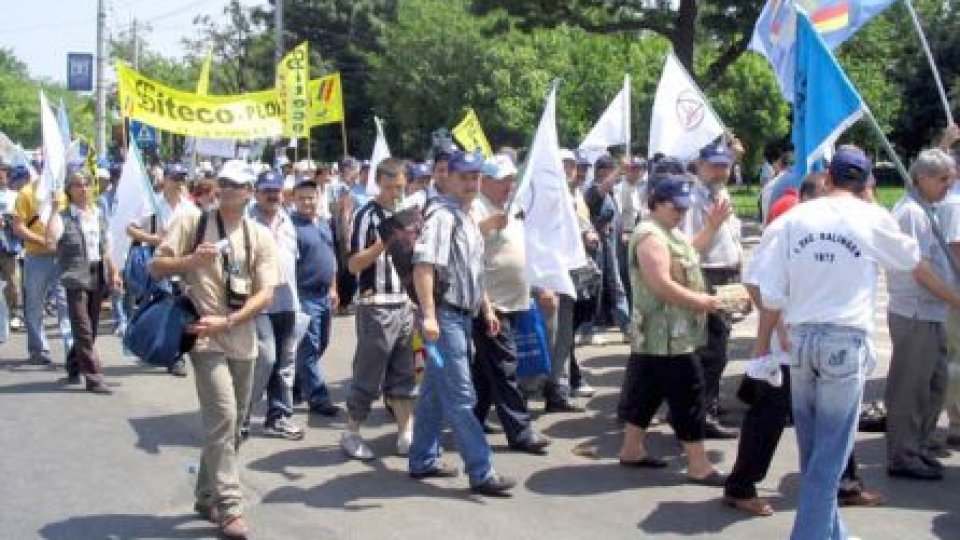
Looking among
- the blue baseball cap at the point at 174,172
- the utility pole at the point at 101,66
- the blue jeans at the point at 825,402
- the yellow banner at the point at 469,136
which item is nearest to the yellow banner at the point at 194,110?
the blue baseball cap at the point at 174,172

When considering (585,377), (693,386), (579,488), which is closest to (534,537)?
(579,488)

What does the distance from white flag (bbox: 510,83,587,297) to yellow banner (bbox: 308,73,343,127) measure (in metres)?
10.6

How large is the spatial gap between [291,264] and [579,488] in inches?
109

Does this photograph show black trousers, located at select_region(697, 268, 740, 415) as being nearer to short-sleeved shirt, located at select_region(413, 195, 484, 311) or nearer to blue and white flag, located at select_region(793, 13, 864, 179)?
blue and white flag, located at select_region(793, 13, 864, 179)

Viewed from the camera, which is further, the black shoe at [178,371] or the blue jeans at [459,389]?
the black shoe at [178,371]

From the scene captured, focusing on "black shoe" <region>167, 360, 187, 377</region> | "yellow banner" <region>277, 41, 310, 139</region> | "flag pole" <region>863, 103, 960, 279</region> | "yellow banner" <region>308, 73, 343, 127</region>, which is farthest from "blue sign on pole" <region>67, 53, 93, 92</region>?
"flag pole" <region>863, 103, 960, 279</region>

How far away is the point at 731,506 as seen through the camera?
21.3 ft

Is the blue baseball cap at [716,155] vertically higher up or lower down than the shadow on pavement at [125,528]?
higher up

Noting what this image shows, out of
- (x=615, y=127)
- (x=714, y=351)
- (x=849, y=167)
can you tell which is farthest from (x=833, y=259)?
(x=615, y=127)

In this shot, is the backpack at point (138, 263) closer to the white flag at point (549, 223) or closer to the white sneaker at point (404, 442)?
the white sneaker at point (404, 442)

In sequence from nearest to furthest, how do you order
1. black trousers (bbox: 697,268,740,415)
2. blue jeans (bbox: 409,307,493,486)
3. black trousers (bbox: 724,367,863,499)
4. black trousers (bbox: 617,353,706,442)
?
black trousers (bbox: 724,367,863,499) < blue jeans (bbox: 409,307,493,486) < black trousers (bbox: 617,353,706,442) < black trousers (bbox: 697,268,740,415)

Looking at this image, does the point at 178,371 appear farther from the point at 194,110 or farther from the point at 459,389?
the point at 194,110

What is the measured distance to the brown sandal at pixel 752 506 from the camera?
6.35 metres

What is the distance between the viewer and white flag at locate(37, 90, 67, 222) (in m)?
11.0
